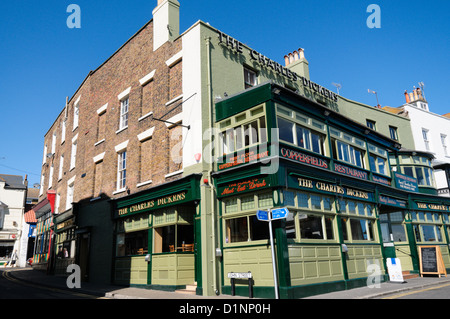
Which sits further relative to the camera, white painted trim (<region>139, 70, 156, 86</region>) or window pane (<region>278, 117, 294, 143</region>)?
white painted trim (<region>139, 70, 156, 86</region>)

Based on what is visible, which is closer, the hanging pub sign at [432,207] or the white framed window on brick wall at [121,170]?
the white framed window on brick wall at [121,170]

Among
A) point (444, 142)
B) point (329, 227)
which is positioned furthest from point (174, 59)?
point (444, 142)

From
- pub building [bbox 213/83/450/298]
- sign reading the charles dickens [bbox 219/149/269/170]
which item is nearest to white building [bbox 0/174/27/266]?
sign reading the charles dickens [bbox 219/149/269/170]

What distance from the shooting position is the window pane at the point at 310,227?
1178 centimetres

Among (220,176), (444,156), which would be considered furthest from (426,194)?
(220,176)

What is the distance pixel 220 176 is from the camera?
42.1ft

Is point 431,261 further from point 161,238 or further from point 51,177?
point 51,177

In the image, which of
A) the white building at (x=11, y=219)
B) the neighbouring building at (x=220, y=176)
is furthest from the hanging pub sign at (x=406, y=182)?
the white building at (x=11, y=219)

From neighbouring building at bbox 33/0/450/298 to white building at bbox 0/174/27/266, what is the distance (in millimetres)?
22936

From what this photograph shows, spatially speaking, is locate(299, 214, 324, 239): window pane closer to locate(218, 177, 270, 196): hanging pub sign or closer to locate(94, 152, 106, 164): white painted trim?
locate(218, 177, 270, 196): hanging pub sign

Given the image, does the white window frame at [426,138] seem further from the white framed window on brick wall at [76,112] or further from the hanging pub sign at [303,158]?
the white framed window on brick wall at [76,112]

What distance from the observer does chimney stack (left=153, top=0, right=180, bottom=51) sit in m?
16.3

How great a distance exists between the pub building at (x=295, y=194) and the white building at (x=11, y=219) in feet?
121
